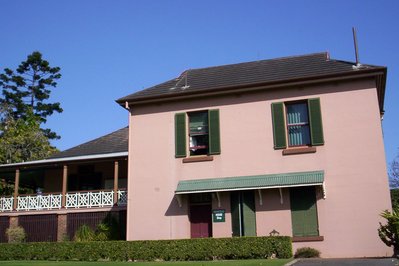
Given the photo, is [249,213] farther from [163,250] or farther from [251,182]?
[163,250]

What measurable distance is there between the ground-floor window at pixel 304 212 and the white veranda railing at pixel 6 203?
14988 millimetres

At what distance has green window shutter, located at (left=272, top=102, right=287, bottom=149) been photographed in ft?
65.1

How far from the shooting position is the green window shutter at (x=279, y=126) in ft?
65.1

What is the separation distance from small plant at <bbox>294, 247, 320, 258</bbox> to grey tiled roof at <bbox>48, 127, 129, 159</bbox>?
11.4 metres

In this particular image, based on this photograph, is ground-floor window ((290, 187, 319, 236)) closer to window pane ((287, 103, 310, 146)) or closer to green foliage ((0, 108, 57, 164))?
window pane ((287, 103, 310, 146))

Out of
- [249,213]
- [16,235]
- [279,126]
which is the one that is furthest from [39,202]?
[279,126]

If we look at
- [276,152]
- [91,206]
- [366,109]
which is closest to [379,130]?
[366,109]

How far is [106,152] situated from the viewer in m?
26.5

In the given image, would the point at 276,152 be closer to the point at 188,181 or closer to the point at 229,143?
the point at 229,143

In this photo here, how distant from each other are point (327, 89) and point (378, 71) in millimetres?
2004

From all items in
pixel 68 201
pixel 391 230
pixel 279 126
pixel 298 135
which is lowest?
pixel 391 230

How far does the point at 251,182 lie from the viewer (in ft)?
63.7

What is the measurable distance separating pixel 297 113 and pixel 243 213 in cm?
459

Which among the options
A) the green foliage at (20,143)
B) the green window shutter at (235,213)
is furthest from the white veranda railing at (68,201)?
the green foliage at (20,143)
